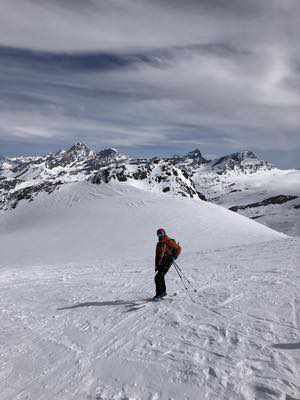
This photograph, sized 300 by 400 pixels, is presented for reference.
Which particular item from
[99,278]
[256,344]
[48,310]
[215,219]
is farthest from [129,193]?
[256,344]

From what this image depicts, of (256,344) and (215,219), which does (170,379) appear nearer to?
(256,344)

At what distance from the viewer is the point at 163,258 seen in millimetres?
12664

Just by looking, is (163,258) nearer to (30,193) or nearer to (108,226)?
(108,226)

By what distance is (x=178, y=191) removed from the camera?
86.9 m

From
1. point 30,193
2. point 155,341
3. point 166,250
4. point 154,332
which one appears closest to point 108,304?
point 166,250

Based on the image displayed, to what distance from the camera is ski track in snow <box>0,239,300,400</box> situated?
677cm

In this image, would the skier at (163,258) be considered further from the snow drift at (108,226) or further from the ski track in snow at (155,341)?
the snow drift at (108,226)

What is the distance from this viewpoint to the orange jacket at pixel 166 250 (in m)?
12.5

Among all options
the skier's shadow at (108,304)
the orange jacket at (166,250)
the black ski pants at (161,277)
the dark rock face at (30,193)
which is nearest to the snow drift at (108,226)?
the dark rock face at (30,193)

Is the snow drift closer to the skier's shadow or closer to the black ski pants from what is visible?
the skier's shadow

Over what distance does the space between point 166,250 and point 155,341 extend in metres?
4.19

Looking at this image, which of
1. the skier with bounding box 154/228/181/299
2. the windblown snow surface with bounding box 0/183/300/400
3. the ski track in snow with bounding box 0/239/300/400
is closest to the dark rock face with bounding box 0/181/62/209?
the windblown snow surface with bounding box 0/183/300/400

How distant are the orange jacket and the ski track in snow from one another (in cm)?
154

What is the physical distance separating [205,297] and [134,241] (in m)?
34.2
